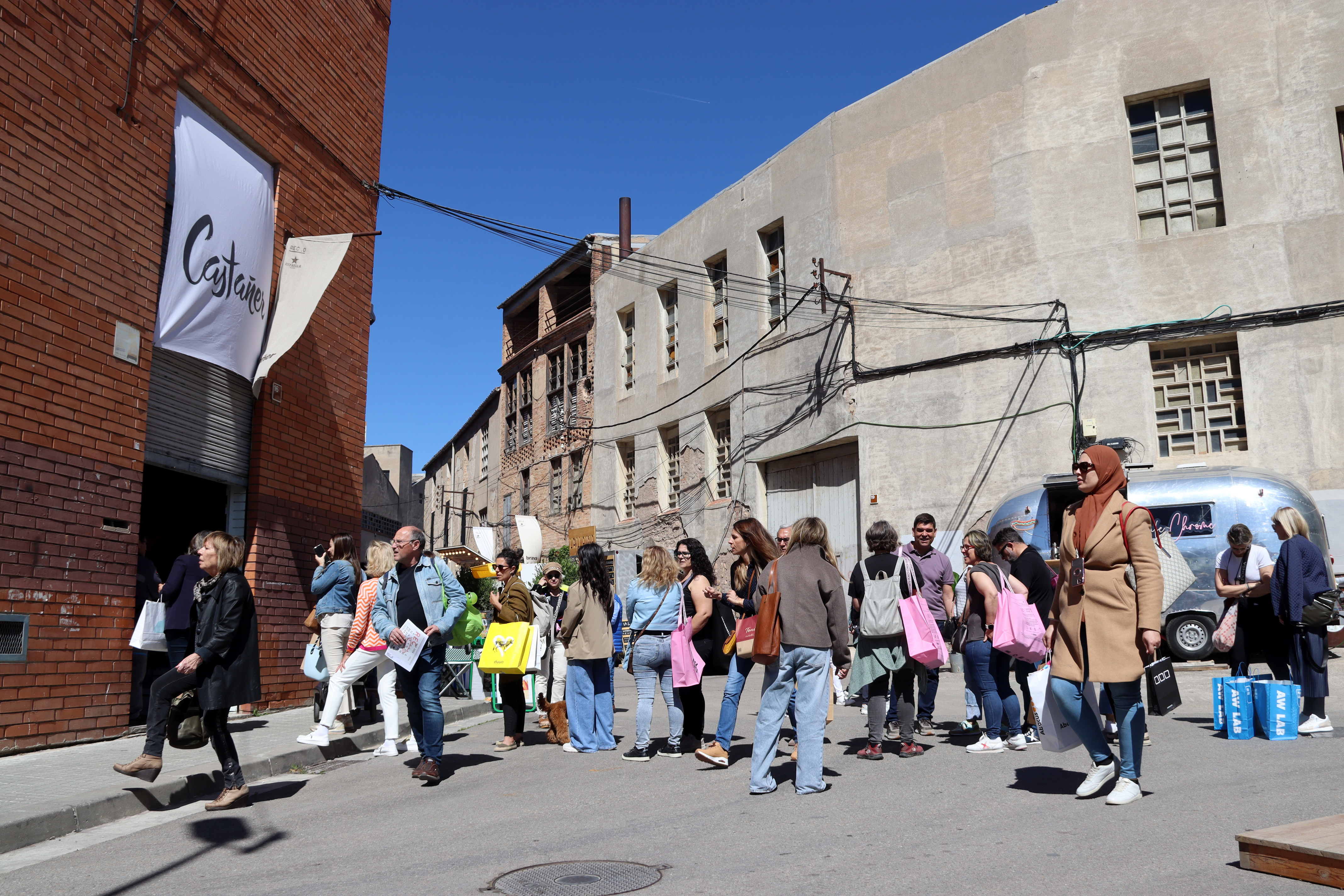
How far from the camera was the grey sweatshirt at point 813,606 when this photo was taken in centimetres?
653

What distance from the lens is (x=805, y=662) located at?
6539mm

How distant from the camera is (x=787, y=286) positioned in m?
22.0

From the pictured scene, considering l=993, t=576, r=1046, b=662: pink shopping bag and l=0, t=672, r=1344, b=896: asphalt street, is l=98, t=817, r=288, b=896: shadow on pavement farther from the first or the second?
l=993, t=576, r=1046, b=662: pink shopping bag

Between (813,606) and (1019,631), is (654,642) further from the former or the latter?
(1019,631)

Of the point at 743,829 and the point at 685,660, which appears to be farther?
the point at 685,660

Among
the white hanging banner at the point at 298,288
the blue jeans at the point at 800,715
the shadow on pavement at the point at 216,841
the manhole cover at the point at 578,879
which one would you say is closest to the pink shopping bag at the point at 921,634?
the blue jeans at the point at 800,715

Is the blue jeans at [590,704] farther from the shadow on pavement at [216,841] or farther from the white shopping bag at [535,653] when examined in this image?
the shadow on pavement at [216,841]

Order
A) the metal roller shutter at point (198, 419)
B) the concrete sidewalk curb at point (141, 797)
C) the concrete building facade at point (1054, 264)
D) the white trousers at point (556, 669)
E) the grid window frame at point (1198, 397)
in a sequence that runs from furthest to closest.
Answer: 1. the grid window frame at point (1198, 397)
2. the concrete building facade at point (1054, 264)
3. the white trousers at point (556, 669)
4. the metal roller shutter at point (198, 419)
5. the concrete sidewalk curb at point (141, 797)

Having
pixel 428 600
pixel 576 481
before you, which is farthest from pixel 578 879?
pixel 576 481

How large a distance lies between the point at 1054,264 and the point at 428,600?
14.1m

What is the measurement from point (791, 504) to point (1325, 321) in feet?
33.3

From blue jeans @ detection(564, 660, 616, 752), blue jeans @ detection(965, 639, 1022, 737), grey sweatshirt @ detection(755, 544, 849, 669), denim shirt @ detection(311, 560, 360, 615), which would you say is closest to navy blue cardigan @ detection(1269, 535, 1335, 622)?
blue jeans @ detection(965, 639, 1022, 737)

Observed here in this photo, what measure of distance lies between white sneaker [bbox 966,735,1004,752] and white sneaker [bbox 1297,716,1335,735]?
2.40 m

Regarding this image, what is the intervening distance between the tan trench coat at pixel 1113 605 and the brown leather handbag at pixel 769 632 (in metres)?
1.64
